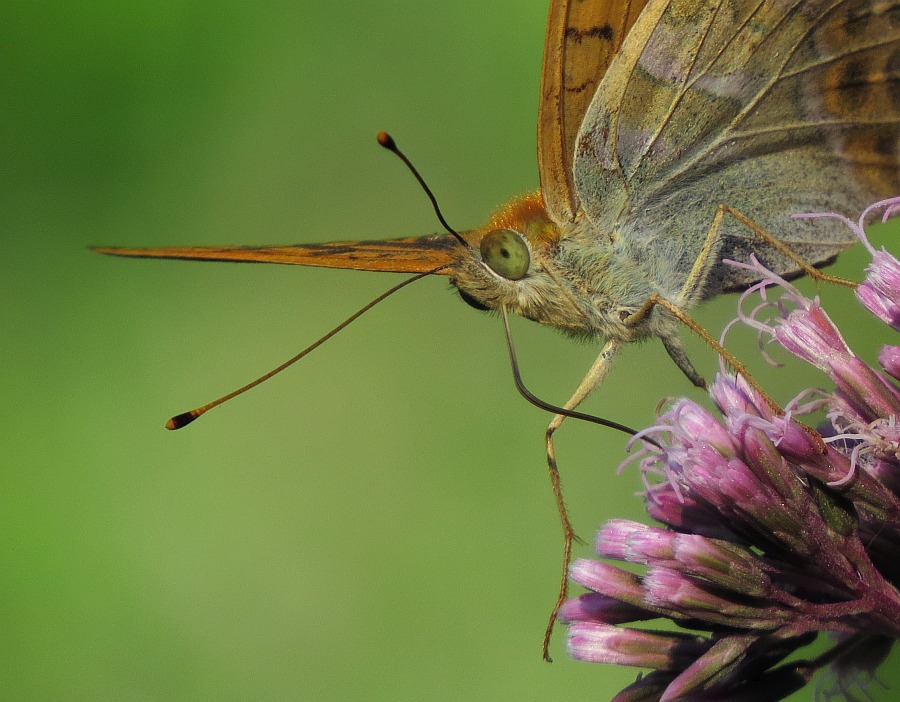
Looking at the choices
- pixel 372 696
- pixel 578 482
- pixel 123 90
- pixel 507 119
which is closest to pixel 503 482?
pixel 578 482

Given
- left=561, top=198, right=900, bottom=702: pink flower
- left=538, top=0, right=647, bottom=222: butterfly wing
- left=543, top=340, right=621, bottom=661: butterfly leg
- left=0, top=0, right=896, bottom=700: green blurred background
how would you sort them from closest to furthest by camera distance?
1. left=561, top=198, right=900, bottom=702: pink flower
2. left=538, top=0, right=647, bottom=222: butterfly wing
3. left=543, top=340, right=621, bottom=661: butterfly leg
4. left=0, top=0, right=896, bottom=700: green blurred background

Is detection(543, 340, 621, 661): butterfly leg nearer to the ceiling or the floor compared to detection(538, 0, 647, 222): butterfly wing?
nearer to the floor

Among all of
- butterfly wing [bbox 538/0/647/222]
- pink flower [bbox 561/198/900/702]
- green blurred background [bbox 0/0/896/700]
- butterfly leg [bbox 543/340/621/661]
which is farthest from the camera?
green blurred background [bbox 0/0/896/700]

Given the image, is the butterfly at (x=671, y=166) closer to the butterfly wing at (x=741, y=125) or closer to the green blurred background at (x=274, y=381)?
the butterfly wing at (x=741, y=125)

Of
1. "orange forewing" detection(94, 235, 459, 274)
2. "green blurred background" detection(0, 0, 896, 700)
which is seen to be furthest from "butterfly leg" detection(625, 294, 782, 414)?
"green blurred background" detection(0, 0, 896, 700)

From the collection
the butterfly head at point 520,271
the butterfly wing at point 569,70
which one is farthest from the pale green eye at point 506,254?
the butterfly wing at point 569,70

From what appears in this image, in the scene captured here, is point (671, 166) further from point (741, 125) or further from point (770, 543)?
point (770, 543)

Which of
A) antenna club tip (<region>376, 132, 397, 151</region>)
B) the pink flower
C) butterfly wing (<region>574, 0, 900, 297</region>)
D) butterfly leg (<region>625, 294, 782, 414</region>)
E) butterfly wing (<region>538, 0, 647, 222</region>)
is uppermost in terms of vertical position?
antenna club tip (<region>376, 132, 397, 151</region>)

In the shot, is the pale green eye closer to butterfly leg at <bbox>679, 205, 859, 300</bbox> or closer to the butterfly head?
→ the butterfly head

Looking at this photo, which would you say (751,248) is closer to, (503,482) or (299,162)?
(503,482)
